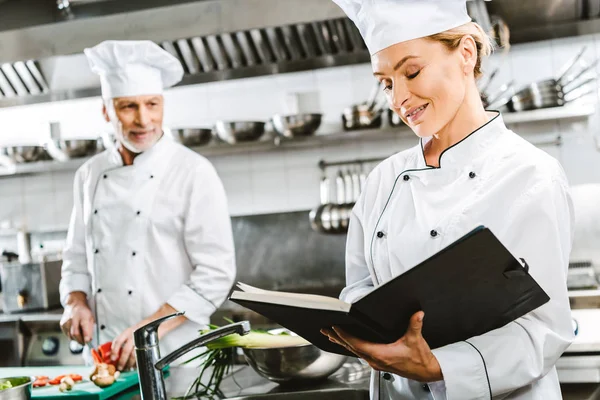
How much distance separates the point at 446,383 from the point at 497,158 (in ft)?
1.55

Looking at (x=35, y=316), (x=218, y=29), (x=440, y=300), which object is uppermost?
(x=218, y=29)

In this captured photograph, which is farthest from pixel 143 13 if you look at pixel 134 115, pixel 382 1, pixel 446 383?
pixel 446 383

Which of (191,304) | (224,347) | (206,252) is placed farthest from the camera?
(206,252)

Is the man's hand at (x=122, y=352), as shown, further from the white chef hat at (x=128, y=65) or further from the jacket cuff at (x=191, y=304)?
the white chef hat at (x=128, y=65)

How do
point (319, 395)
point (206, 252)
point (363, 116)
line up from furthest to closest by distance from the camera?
1. point (363, 116)
2. point (206, 252)
3. point (319, 395)

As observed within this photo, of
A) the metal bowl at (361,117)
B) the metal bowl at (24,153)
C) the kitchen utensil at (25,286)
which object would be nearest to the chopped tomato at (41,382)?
the kitchen utensil at (25,286)

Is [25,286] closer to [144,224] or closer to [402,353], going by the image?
[144,224]

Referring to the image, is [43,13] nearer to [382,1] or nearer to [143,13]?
[143,13]

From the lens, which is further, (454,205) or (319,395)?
(319,395)

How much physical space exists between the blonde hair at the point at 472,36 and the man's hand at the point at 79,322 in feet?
5.65

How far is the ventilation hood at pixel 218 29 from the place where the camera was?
3363 mm

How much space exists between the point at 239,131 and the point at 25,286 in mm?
1684

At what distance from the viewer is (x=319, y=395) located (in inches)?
65.6

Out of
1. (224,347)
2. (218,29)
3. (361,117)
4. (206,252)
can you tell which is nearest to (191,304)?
(206,252)
